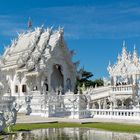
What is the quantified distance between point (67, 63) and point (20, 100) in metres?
8.05

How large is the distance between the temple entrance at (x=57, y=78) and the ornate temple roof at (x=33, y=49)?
195 centimetres

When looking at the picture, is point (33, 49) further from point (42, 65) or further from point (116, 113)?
point (116, 113)

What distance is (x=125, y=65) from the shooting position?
32438mm

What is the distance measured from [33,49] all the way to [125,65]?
1078cm

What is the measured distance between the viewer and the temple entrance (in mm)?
38562

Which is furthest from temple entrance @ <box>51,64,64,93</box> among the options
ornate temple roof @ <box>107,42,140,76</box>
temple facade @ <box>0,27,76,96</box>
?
ornate temple roof @ <box>107,42,140,76</box>

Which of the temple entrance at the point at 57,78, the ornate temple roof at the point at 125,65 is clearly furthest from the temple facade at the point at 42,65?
the ornate temple roof at the point at 125,65

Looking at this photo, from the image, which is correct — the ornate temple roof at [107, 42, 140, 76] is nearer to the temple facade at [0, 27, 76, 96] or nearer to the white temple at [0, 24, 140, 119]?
the white temple at [0, 24, 140, 119]

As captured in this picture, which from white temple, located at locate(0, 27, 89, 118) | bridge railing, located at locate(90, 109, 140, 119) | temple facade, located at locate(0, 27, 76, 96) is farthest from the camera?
temple facade, located at locate(0, 27, 76, 96)

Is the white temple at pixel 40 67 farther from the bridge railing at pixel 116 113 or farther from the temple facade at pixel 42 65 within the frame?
the bridge railing at pixel 116 113

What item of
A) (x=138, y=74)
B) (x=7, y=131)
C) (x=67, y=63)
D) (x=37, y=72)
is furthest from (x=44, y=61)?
(x=7, y=131)

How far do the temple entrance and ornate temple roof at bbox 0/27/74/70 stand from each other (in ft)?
6.39

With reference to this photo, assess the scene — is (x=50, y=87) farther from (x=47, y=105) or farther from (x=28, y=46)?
(x=47, y=105)

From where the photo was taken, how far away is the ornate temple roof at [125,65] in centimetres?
3153
